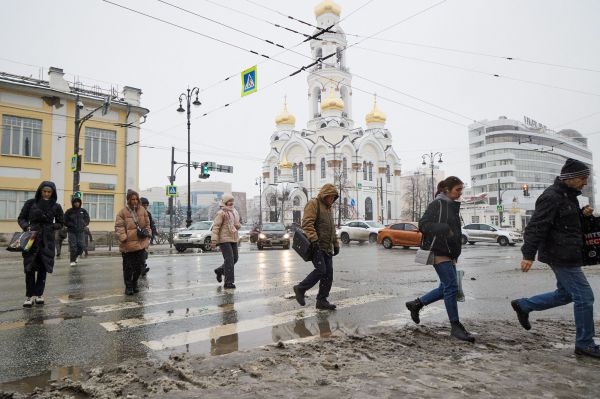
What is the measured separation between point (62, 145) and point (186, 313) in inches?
1049

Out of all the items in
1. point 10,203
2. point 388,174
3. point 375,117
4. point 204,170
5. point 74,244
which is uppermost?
point 375,117

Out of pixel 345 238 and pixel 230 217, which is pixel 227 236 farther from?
pixel 345 238

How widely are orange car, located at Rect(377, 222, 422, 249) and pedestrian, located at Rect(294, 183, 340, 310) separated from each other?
58.7ft

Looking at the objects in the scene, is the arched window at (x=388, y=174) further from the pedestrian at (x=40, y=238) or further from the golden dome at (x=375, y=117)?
the pedestrian at (x=40, y=238)

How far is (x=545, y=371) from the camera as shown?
12.0 ft

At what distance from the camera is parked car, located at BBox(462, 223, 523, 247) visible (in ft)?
91.8

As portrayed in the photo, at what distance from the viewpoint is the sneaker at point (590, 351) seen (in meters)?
4.06

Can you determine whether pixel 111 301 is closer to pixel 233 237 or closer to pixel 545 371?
pixel 233 237

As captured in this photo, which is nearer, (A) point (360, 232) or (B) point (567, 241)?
(B) point (567, 241)

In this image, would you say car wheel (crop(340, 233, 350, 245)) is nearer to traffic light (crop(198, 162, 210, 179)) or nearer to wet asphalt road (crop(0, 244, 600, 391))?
traffic light (crop(198, 162, 210, 179))

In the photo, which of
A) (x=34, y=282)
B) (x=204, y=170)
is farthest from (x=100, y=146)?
(x=34, y=282)

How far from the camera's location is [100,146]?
29.4 m

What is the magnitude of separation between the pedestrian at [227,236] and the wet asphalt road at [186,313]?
387 mm

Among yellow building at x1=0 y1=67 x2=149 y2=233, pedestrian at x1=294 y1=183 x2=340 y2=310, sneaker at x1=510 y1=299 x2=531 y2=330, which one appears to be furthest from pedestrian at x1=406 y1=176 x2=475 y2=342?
yellow building at x1=0 y1=67 x2=149 y2=233
